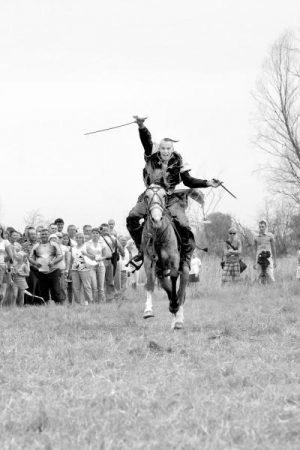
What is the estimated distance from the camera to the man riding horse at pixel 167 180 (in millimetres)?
11227

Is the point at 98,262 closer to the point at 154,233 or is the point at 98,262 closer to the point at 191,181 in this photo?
the point at 191,181

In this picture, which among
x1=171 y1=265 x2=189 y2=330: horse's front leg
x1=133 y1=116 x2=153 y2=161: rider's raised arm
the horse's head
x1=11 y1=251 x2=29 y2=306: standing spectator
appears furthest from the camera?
x1=11 y1=251 x2=29 y2=306: standing spectator

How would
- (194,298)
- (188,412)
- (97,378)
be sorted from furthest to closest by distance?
(194,298) → (97,378) → (188,412)

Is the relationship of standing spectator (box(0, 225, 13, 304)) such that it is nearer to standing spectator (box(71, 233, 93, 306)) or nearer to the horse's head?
standing spectator (box(71, 233, 93, 306))

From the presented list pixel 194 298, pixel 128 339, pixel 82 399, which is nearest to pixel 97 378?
pixel 82 399

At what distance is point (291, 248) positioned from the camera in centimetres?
4609

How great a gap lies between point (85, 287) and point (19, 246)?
1995 mm

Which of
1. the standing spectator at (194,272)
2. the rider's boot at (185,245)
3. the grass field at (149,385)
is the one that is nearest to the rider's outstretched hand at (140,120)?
the rider's boot at (185,245)

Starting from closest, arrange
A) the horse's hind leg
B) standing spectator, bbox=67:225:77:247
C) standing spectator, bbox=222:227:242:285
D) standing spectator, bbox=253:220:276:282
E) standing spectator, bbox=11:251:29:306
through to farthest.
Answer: the horse's hind leg → standing spectator, bbox=11:251:29:306 → standing spectator, bbox=67:225:77:247 → standing spectator, bbox=253:220:276:282 → standing spectator, bbox=222:227:242:285

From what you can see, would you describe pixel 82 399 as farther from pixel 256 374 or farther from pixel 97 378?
pixel 256 374

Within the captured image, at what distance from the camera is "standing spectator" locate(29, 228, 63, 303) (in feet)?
56.0

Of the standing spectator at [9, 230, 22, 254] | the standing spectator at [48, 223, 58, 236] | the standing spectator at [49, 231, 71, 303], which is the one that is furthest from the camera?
the standing spectator at [9, 230, 22, 254]

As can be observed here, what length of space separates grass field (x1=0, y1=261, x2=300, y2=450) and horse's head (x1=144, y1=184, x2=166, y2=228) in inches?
60.8

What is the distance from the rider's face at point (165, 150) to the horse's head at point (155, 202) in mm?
546
